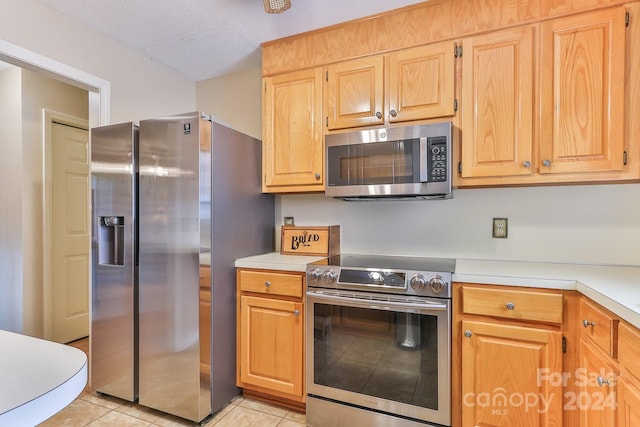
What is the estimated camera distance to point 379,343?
5.57 ft

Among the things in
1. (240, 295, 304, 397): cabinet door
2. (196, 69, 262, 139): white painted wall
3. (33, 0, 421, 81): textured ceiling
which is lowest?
(240, 295, 304, 397): cabinet door

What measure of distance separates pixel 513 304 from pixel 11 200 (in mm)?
3653

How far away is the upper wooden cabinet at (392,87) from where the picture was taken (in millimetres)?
1876

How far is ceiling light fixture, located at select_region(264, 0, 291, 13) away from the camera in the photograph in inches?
66.7

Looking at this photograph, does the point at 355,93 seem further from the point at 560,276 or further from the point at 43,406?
the point at 43,406

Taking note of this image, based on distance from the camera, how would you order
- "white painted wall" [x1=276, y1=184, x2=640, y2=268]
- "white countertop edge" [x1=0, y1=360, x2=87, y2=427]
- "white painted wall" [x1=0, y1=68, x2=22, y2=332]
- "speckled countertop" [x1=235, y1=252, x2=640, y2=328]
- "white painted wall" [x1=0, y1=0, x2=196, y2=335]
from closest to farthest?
"white countertop edge" [x1=0, y1=360, x2=87, y2=427], "speckled countertop" [x1=235, y1=252, x2=640, y2=328], "white painted wall" [x1=276, y1=184, x2=640, y2=268], "white painted wall" [x1=0, y1=0, x2=196, y2=335], "white painted wall" [x1=0, y1=68, x2=22, y2=332]

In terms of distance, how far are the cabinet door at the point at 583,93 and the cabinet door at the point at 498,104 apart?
77 mm

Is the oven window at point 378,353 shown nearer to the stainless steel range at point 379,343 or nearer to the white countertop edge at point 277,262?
the stainless steel range at point 379,343

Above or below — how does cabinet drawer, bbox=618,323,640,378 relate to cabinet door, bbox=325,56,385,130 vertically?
below

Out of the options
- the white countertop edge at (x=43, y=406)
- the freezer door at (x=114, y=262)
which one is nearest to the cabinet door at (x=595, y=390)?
the white countertop edge at (x=43, y=406)

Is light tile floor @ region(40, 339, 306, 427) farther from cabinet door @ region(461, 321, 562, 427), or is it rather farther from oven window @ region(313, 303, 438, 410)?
cabinet door @ region(461, 321, 562, 427)

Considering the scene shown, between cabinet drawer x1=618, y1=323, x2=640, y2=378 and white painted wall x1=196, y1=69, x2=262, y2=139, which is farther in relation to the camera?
white painted wall x1=196, y1=69, x2=262, y2=139

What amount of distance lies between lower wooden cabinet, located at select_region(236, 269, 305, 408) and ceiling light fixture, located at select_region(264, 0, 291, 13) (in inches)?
56.8

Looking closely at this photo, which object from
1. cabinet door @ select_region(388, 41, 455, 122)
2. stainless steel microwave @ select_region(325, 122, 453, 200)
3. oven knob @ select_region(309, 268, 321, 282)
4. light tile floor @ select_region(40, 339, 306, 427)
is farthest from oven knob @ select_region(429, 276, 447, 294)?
light tile floor @ select_region(40, 339, 306, 427)
